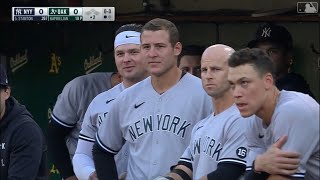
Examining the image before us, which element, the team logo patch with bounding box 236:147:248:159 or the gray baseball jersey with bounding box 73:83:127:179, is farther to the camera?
the gray baseball jersey with bounding box 73:83:127:179

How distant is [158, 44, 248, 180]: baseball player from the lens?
12.1 ft

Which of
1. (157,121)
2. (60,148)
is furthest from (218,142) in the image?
(60,148)

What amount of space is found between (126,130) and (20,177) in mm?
558

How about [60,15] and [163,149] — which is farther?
[60,15]

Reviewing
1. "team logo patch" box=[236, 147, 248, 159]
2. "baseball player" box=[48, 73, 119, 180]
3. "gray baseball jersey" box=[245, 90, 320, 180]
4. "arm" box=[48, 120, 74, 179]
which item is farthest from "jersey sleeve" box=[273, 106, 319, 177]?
"arm" box=[48, 120, 74, 179]

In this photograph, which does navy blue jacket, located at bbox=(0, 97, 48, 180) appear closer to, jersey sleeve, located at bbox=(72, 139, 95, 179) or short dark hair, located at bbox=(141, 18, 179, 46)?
jersey sleeve, located at bbox=(72, 139, 95, 179)

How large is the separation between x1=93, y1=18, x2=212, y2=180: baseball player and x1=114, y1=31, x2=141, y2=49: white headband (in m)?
0.36

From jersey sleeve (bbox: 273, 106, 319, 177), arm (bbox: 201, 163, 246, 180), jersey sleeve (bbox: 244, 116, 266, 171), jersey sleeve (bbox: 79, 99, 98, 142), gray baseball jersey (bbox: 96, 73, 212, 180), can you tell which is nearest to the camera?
jersey sleeve (bbox: 273, 106, 319, 177)

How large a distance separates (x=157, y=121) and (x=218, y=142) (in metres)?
0.41

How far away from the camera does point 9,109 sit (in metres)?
4.32

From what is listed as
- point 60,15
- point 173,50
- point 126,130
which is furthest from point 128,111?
point 60,15

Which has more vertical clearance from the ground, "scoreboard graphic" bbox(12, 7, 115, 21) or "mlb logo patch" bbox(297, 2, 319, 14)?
"mlb logo patch" bbox(297, 2, 319, 14)

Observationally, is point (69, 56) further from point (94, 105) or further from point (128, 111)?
point (128, 111)

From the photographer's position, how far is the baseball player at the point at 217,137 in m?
3.68
